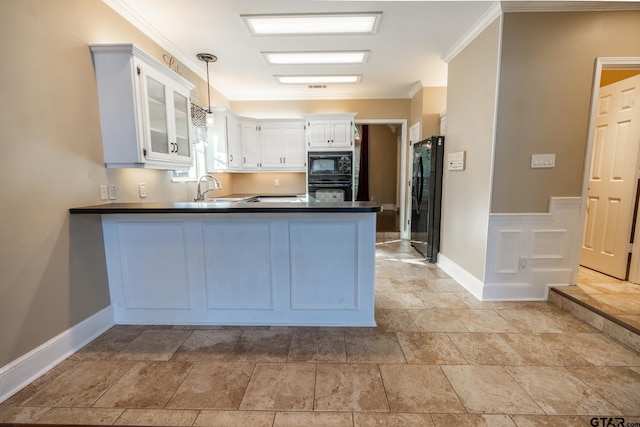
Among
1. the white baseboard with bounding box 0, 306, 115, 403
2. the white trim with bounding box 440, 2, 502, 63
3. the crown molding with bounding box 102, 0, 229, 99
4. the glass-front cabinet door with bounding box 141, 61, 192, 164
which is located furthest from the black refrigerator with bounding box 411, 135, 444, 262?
the white baseboard with bounding box 0, 306, 115, 403

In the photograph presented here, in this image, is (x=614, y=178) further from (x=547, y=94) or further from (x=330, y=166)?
(x=330, y=166)

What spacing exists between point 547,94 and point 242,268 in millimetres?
3092

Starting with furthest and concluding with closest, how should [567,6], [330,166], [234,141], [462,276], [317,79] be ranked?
[330,166], [234,141], [317,79], [462,276], [567,6]

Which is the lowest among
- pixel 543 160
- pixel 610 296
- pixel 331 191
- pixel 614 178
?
pixel 610 296

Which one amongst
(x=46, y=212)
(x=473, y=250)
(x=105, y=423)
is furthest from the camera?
(x=473, y=250)

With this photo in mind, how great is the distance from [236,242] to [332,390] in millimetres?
1234

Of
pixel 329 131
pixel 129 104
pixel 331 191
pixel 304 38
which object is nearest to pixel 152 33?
pixel 129 104

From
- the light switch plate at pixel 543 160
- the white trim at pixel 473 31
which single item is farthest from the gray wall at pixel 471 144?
the light switch plate at pixel 543 160

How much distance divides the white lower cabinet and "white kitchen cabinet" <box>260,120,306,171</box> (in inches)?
117

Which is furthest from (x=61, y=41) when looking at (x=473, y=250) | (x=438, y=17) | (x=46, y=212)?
(x=473, y=250)

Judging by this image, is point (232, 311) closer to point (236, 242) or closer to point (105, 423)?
point (236, 242)

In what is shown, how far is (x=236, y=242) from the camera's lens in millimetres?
2178

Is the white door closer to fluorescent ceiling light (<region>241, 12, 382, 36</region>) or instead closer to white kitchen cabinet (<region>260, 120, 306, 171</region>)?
fluorescent ceiling light (<region>241, 12, 382, 36</region>)

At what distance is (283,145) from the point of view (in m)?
4.93
